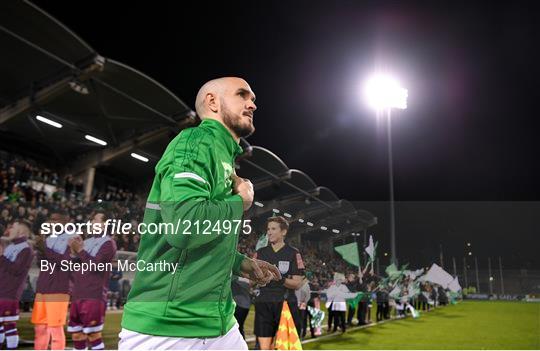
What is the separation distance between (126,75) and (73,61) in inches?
70.6

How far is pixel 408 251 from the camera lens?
29.7m

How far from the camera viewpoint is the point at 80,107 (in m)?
18.2

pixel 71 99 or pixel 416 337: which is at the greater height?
pixel 71 99

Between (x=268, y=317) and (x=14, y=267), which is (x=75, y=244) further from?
(x=268, y=317)

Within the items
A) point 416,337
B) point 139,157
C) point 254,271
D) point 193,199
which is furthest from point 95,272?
point 139,157

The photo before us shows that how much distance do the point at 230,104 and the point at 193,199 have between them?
2.25 ft

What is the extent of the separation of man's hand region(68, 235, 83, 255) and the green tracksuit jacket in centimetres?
520

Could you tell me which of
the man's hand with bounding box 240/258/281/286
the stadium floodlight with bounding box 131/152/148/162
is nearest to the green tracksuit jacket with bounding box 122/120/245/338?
the man's hand with bounding box 240/258/281/286

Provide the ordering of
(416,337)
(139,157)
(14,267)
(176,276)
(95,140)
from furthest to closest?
(139,157)
(95,140)
(416,337)
(14,267)
(176,276)

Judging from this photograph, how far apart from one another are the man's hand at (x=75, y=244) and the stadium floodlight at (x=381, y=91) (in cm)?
2300

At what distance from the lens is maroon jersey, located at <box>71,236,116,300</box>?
633 cm

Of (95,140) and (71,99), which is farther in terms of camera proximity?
(95,140)

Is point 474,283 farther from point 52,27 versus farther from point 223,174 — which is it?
point 223,174

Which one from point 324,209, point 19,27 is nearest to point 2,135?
point 19,27
